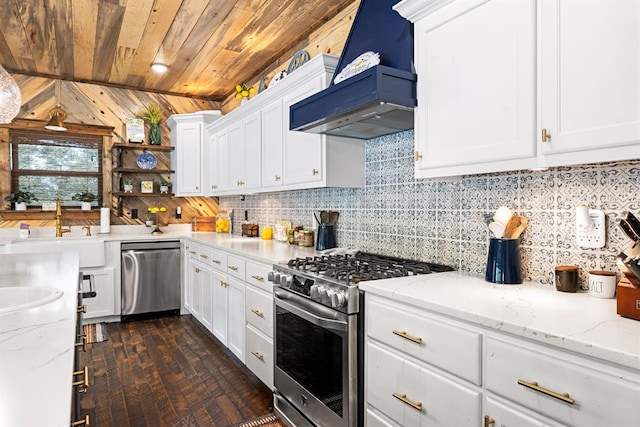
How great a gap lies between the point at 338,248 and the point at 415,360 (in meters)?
1.51

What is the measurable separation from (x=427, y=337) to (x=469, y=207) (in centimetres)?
85

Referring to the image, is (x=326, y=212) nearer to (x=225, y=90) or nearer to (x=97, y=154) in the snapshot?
(x=225, y=90)

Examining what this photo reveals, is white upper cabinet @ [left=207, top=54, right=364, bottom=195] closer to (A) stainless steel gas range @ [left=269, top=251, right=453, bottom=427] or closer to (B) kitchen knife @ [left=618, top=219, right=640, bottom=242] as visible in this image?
(A) stainless steel gas range @ [left=269, top=251, right=453, bottom=427]

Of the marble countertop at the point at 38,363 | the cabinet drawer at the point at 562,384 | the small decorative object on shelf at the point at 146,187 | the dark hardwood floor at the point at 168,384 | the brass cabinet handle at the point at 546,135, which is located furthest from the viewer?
the small decorative object on shelf at the point at 146,187

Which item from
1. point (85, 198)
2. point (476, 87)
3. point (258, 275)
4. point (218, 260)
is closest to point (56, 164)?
point (85, 198)

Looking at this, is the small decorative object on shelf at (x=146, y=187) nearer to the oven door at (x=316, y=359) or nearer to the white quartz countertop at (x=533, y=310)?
the oven door at (x=316, y=359)

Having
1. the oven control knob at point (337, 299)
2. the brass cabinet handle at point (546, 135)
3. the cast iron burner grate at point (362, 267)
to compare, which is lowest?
the oven control knob at point (337, 299)

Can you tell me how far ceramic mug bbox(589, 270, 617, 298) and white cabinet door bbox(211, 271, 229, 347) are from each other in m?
2.54

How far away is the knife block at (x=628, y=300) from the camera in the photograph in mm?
1226

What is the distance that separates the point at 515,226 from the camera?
73.2 inches

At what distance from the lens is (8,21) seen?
10.6ft

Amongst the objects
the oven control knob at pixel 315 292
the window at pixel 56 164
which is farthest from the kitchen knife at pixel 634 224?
the window at pixel 56 164

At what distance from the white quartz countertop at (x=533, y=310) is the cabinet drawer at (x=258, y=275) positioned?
99 cm

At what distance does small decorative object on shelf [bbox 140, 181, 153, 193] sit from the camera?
5.05 meters
